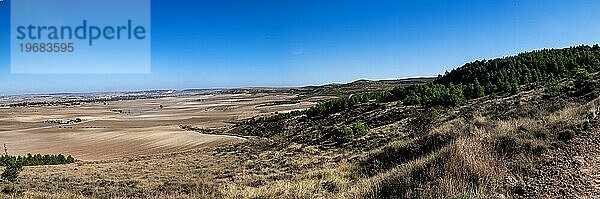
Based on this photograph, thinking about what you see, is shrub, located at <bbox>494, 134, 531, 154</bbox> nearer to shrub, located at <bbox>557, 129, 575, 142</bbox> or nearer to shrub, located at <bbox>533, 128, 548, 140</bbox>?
shrub, located at <bbox>533, 128, 548, 140</bbox>

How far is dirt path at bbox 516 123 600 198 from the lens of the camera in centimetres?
671

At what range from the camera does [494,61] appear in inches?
2992

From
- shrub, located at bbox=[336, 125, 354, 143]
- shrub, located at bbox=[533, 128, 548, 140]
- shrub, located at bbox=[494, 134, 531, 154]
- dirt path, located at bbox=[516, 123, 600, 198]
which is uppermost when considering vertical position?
shrub, located at bbox=[533, 128, 548, 140]

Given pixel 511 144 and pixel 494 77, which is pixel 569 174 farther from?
pixel 494 77

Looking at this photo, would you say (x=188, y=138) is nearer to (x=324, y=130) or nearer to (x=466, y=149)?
(x=324, y=130)

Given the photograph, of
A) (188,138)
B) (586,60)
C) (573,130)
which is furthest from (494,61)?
(573,130)

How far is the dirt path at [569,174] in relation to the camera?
22.0 ft

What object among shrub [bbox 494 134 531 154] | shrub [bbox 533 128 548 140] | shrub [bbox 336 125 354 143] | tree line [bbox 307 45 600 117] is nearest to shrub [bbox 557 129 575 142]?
shrub [bbox 533 128 548 140]

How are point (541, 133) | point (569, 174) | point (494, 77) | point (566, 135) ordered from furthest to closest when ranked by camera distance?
point (494, 77)
point (541, 133)
point (566, 135)
point (569, 174)

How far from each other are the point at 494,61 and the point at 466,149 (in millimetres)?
74445

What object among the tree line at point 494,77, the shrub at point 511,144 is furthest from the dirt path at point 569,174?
the tree line at point 494,77

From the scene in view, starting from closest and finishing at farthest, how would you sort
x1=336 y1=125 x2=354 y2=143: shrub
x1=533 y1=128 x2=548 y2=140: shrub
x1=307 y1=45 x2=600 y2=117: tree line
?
x1=533 y1=128 x2=548 y2=140: shrub < x1=336 y1=125 x2=354 y2=143: shrub < x1=307 y1=45 x2=600 y2=117: tree line

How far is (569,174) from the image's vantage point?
7.20 metres

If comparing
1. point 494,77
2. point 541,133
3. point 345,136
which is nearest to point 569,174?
point 541,133
